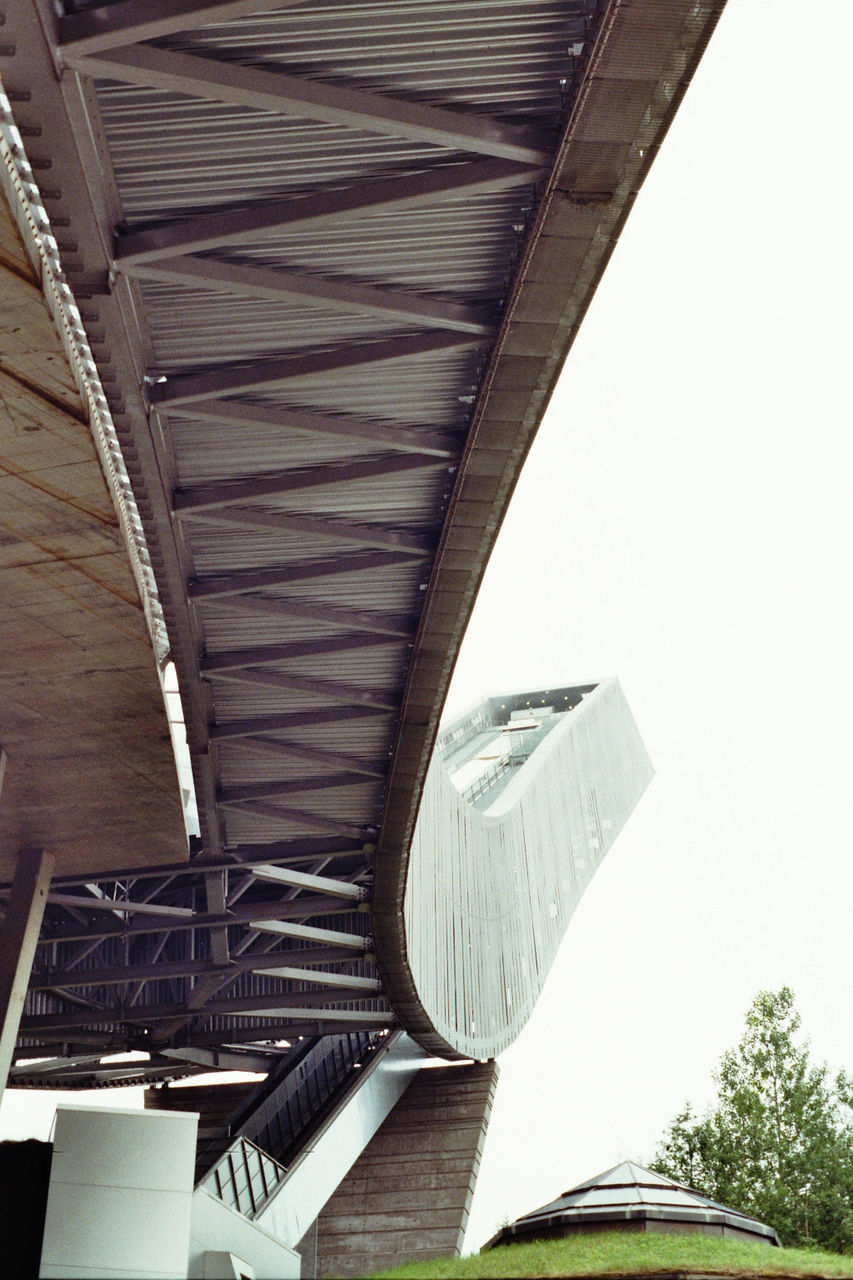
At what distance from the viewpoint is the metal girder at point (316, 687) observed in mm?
18844

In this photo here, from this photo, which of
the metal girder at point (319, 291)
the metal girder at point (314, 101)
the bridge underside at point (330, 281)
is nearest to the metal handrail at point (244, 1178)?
the bridge underside at point (330, 281)

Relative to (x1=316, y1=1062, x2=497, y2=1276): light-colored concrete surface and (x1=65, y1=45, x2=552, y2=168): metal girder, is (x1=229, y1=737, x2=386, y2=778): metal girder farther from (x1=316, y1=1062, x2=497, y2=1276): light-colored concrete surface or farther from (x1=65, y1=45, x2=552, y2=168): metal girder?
(x1=316, y1=1062, x2=497, y2=1276): light-colored concrete surface

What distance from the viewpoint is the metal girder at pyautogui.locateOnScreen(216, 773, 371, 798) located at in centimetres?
2231

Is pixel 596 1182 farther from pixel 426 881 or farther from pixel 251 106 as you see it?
pixel 251 106

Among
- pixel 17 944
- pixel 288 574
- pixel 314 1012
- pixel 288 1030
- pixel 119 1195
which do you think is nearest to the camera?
pixel 119 1195

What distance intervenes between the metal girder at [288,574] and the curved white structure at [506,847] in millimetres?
13736

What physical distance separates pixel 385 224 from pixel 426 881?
23.9 m

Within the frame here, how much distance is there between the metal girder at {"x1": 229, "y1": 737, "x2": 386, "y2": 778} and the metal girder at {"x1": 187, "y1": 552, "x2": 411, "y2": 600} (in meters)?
4.55

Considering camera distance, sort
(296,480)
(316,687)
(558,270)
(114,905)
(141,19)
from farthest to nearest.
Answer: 1. (114,905)
2. (316,687)
3. (296,480)
4. (558,270)
5. (141,19)

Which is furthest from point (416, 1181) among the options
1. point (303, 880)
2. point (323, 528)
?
point (323, 528)

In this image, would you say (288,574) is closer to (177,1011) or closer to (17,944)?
(17,944)

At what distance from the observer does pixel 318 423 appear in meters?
13.5

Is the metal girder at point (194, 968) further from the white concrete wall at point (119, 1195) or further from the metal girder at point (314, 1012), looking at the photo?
the white concrete wall at point (119, 1195)

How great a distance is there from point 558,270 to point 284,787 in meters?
13.7
